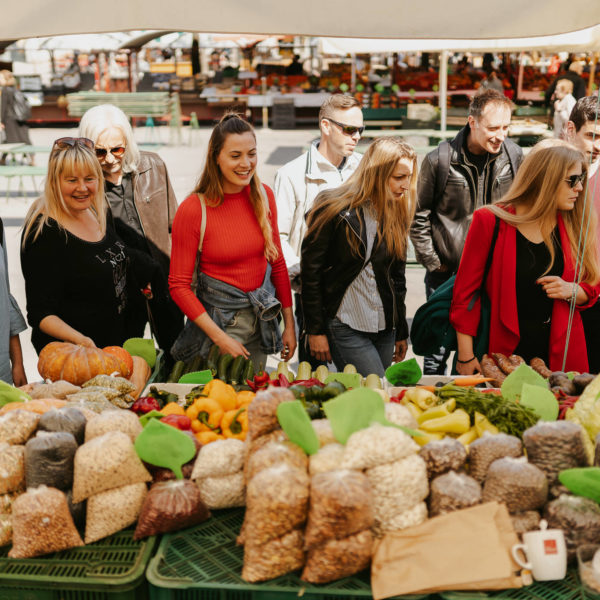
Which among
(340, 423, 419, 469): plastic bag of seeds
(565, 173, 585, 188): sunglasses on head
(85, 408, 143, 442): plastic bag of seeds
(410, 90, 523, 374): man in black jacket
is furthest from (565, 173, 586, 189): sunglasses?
(85, 408, 143, 442): plastic bag of seeds

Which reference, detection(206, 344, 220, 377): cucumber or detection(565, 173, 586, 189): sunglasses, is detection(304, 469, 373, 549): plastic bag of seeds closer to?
detection(206, 344, 220, 377): cucumber

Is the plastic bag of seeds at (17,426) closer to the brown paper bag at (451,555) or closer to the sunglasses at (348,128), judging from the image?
the brown paper bag at (451,555)

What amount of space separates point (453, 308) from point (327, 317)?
25.5 inches

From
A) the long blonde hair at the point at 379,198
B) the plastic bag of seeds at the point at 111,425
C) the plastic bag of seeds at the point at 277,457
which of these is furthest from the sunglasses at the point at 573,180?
the plastic bag of seeds at the point at 111,425

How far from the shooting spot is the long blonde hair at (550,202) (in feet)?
10.5

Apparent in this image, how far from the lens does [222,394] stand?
2.72 meters

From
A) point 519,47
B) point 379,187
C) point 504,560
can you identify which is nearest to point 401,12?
point 379,187

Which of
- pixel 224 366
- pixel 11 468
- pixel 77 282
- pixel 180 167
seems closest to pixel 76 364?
pixel 77 282

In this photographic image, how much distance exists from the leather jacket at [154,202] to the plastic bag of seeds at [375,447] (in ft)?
8.11

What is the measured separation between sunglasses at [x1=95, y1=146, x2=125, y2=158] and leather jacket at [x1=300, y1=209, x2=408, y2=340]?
45.3 inches

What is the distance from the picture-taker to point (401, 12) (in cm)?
230

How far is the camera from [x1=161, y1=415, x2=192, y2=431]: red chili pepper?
2512 mm

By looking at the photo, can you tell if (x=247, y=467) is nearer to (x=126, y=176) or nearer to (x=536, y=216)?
(x=536, y=216)

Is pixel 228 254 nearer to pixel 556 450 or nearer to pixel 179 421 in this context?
pixel 179 421
